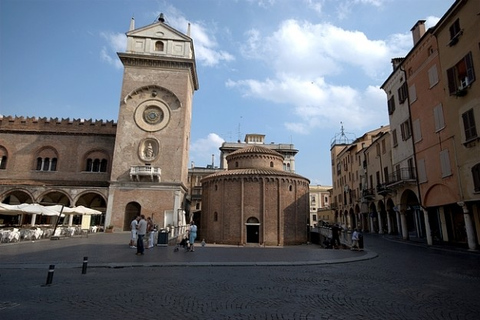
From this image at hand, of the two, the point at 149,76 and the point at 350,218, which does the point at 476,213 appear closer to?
the point at 350,218

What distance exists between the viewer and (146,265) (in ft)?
39.3

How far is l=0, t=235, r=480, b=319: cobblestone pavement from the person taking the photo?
618 centimetres

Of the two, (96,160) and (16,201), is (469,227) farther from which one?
(16,201)

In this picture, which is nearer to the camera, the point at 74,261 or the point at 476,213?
the point at 74,261

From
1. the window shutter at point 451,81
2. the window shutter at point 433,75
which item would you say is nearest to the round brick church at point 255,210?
the window shutter at point 433,75

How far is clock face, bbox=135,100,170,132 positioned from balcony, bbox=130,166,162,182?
4.93 meters

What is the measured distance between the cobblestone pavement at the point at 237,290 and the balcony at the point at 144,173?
20.4 m

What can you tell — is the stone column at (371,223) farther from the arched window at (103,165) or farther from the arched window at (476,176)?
the arched window at (103,165)

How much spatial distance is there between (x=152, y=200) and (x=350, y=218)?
3089 centimetres

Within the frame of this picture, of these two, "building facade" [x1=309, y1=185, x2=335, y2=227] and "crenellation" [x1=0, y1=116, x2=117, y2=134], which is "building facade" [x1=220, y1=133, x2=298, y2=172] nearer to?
"building facade" [x1=309, y1=185, x2=335, y2=227]

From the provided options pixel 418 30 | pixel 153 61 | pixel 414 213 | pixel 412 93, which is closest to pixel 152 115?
pixel 153 61

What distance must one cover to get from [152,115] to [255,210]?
54.2ft

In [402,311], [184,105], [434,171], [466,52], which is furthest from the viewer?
[184,105]

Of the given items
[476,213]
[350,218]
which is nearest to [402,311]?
[476,213]
